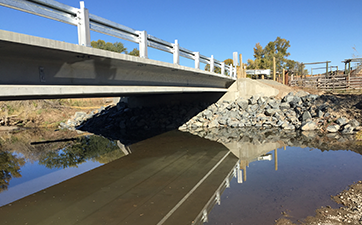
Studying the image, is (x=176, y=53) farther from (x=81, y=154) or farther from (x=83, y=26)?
(x=81, y=154)

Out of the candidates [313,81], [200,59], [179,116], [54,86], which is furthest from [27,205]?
[313,81]

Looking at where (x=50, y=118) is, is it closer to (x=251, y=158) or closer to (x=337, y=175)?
(x=251, y=158)

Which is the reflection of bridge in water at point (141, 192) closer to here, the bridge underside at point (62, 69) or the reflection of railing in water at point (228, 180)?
the reflection of railing in water at point (228, 180)

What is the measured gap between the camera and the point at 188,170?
24.5 feet

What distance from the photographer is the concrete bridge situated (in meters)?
4.75

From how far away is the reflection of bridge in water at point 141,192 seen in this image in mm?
4648

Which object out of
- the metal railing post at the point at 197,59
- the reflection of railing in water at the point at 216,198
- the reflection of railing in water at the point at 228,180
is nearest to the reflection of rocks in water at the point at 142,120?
the metal railing post at the point at 197,59

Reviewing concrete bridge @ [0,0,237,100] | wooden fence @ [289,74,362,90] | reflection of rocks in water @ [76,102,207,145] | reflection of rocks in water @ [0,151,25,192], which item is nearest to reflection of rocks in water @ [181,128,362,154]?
reflection of rocks in water @ [76,102,207,145]

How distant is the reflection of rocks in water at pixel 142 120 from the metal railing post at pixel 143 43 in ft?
29.0

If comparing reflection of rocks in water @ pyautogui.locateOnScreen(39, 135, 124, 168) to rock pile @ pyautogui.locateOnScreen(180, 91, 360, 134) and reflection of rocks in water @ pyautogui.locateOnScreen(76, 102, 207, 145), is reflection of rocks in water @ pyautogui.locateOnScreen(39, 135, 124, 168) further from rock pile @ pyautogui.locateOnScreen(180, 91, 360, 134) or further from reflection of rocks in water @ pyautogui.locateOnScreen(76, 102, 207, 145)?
rock pile @ pyautogui.locateOnScreen(180, 91, 360, 134)

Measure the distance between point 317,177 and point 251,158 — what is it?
102 inches

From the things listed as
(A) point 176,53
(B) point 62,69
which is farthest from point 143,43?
(B) point 62,69

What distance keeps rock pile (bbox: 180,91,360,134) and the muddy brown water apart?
4.90m

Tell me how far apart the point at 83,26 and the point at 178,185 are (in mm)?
4663
